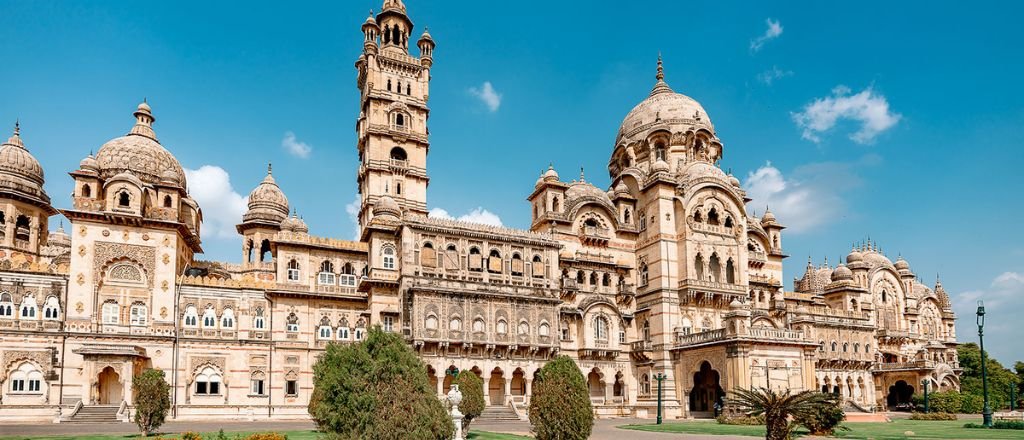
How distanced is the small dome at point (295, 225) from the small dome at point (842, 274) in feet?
133

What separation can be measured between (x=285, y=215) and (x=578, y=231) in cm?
1833

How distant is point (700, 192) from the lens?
48.9 m

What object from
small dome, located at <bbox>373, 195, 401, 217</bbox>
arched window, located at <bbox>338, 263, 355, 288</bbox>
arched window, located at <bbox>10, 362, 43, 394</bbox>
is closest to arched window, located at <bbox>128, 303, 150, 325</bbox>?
arched window, located at <bbox>10, 362, 43, 394</bbox>

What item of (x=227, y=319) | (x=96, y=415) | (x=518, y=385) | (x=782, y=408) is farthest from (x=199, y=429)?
(x=782, y=408)

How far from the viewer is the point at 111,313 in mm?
37062

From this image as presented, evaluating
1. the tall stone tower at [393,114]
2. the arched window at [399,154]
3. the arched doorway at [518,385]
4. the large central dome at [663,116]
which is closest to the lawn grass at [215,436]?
the arched doorway at [518,385]

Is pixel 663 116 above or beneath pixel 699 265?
above

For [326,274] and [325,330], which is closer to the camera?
[325,330]

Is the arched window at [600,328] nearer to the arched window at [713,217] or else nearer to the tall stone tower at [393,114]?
the arched window at [713,217]

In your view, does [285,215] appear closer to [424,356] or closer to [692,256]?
[424,356]

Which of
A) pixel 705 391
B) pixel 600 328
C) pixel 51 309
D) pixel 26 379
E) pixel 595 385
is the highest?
pixel 51 309

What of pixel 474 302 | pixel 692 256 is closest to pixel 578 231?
pixel 692 256

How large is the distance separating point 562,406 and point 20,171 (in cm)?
3620

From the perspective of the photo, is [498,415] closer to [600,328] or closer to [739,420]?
[600,328]
